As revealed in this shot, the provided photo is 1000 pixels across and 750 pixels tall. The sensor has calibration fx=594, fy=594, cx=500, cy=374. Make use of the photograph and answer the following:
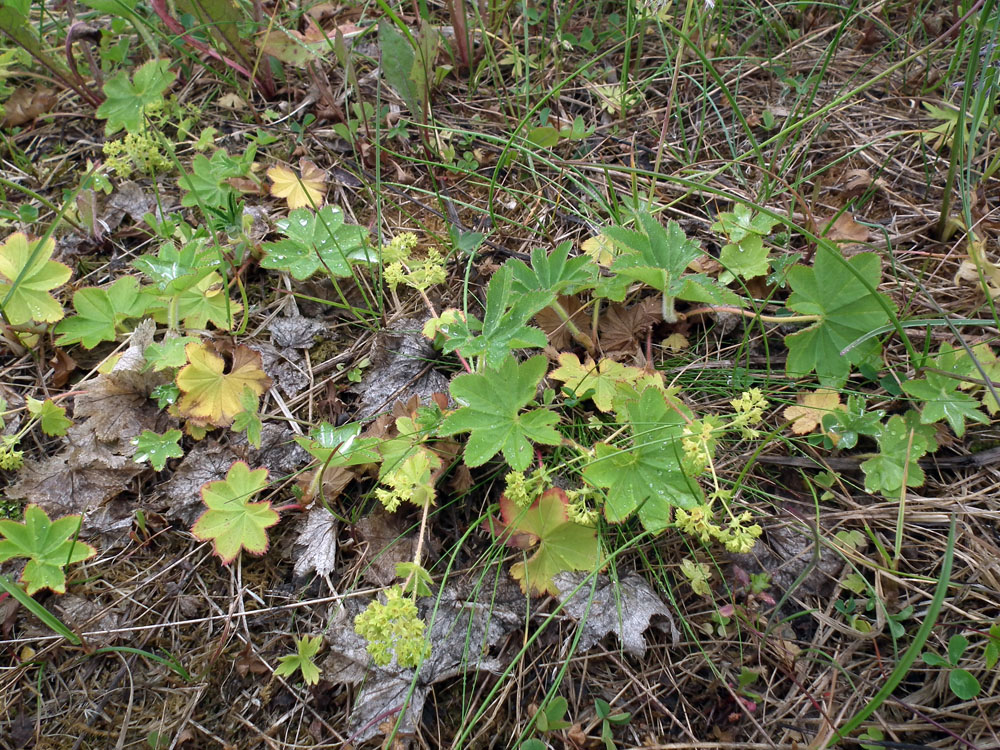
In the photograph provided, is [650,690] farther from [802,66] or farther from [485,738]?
[802,66]

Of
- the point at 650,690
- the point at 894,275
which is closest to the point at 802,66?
the point at 894,275

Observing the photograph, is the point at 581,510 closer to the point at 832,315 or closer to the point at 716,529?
the point at 716,529

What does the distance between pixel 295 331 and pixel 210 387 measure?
37 cm

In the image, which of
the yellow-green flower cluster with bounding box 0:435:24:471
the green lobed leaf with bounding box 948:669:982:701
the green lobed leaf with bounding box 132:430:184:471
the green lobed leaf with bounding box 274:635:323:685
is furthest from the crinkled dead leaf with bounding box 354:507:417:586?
the green lobed leaf with bounding box 948:669:982:701

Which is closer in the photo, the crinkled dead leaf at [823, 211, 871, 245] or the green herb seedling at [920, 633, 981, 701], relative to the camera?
the green herb seedling at [920, 633, 981, 701]

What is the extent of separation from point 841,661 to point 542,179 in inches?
76.7

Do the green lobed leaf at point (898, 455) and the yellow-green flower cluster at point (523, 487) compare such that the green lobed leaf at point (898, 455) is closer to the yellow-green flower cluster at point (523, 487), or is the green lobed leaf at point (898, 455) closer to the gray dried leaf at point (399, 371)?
the yellow-green flower cluster at point (523, 487)

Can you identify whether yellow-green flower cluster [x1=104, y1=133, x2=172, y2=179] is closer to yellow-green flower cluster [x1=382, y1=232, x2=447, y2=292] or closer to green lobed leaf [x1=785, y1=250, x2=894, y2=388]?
yellow-green flower cluster [x1=382, y1=232, x2=447, y2=292]

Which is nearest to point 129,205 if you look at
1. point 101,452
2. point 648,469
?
point 101,452

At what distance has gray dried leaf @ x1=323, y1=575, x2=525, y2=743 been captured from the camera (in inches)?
62.1

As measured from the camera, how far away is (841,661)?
1.56 metres

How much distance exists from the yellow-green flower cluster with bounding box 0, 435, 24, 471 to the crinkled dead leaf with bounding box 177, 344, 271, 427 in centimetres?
53

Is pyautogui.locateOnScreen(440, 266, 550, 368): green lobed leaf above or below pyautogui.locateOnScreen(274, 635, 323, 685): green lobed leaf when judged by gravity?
above

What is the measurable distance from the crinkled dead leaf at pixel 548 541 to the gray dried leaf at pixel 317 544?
0.53 m
